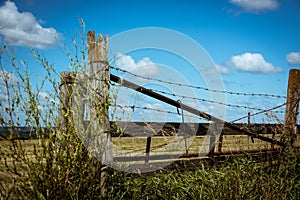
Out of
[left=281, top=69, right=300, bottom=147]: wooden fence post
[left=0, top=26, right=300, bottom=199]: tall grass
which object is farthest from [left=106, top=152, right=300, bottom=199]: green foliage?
[left=281, top=69, right=300, bottom=147]: wooden fence post

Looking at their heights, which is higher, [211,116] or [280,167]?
[211,116]

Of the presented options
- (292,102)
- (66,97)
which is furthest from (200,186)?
(292,102)

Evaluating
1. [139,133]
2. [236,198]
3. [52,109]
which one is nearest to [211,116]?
[139,133]

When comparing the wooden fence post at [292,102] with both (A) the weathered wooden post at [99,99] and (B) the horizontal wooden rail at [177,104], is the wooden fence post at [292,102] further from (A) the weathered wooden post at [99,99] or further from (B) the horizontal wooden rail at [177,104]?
(A) the weathered wooden post at [99,99]

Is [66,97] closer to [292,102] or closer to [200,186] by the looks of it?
[200,186]

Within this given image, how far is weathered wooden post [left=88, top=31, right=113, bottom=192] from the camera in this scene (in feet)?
11.9

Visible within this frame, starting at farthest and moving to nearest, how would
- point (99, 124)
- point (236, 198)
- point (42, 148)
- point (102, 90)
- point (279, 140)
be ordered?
point (279, 140), point (236, 198), point (102, 90), point (99, 124), point (42, 148)

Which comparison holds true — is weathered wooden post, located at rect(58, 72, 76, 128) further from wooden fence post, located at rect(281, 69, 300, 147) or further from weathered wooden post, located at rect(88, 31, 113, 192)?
wooden fence post, located at rect(281, 69, 300, 147)

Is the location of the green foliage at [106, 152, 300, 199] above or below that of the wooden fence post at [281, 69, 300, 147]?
below

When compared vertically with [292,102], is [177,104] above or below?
below

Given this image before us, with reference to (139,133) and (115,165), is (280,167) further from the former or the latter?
(115,165)

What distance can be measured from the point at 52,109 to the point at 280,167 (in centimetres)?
376

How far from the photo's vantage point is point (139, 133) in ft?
17.6

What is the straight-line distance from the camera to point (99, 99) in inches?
153
